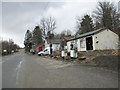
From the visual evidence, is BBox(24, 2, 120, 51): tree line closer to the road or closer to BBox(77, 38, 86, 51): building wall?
BBox(77, 38, 86, 51): building wall

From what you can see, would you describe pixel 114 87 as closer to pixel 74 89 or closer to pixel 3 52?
pixel 74 89

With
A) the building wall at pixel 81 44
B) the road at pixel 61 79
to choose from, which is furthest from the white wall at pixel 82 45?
the road at pixel 61 79

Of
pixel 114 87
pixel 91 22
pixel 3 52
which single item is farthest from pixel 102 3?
pixel 3 52

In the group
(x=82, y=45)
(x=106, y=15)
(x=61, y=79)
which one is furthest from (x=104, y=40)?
(x=106, y=15)

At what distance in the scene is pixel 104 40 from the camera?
840 inches

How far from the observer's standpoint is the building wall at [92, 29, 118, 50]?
20.8 m

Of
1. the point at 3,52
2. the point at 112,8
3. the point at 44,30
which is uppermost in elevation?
the point at 112,8

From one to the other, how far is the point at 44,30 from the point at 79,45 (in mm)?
37756

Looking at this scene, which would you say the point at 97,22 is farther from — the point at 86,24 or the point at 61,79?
the point at 61,79

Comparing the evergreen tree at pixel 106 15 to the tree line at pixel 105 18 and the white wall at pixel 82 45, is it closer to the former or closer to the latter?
the tree line at pixel 105 18

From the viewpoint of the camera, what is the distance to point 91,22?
50.5 meters

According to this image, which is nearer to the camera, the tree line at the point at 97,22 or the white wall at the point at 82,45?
the white wall at the point at 82,45

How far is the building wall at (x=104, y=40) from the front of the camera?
20812 millimetres

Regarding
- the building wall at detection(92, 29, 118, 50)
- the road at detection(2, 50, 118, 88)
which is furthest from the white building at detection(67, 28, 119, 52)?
the road at detection(2, 50, 118, 88)
